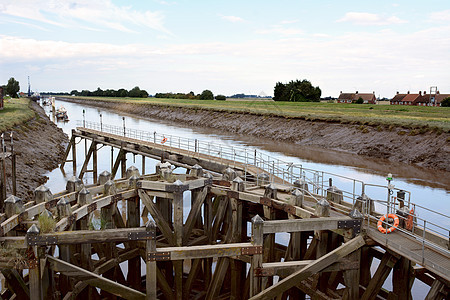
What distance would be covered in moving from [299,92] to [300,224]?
393ft

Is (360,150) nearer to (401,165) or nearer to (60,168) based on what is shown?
(401,165)

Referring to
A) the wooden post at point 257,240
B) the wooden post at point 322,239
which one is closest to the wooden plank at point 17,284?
the wooden post at point 257,240

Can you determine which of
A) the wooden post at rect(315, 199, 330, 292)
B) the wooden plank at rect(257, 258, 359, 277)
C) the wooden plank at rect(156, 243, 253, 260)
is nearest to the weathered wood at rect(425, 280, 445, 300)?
the wooden plank at rect(257, 258, 359, 277)

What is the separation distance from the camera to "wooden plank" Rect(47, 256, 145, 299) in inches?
404

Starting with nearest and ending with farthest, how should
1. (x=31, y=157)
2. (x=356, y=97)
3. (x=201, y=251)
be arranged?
1. (x=201, y=251)
2. (x=31, y=157)
3. (x=356, y=97)

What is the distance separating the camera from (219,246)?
10734 millimetres

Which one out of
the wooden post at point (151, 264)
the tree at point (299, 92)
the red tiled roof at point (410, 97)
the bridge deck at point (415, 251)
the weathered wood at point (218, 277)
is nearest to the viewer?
the bridge deck at point (415, 251)

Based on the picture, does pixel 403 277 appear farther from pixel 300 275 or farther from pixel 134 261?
pixel 134 261

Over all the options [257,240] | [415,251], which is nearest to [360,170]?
[415,251]

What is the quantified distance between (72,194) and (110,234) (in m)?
4.15

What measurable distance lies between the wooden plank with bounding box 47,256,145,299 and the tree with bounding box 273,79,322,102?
118 m

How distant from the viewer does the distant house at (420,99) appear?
11906 centimetres

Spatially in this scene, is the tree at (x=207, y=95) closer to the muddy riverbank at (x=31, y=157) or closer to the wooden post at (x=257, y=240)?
the muddy riverbank at (x=31, y=157)

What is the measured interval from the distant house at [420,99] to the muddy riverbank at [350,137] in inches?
2552
